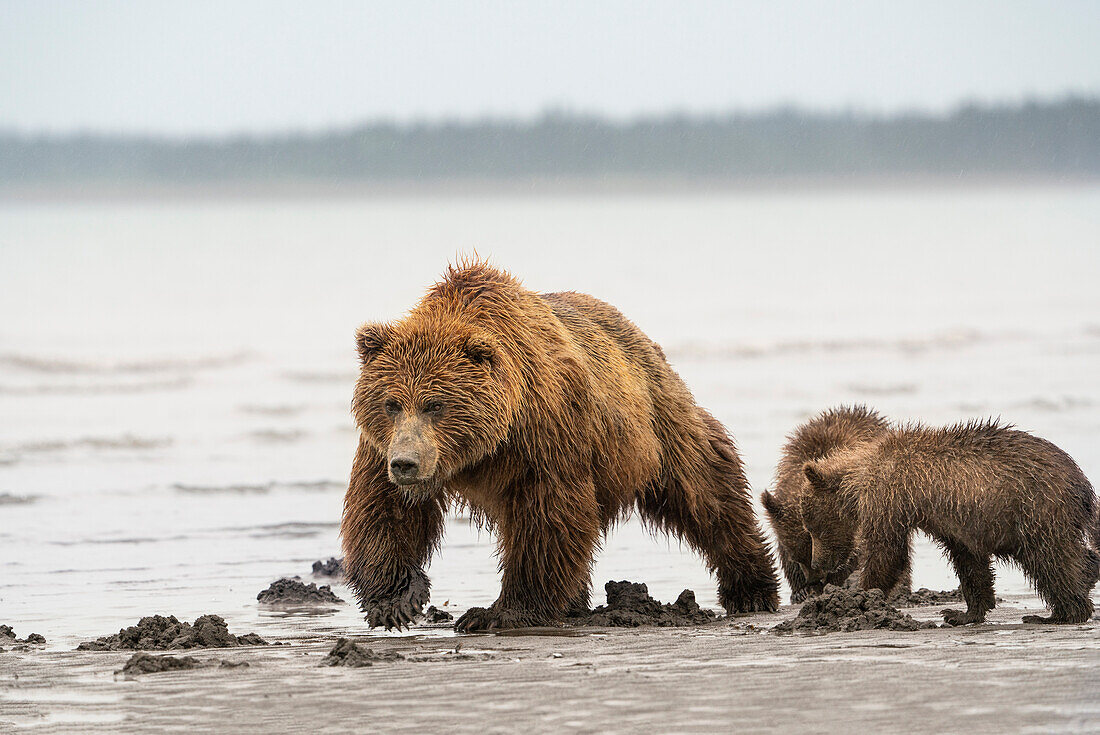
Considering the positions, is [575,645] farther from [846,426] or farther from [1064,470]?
[846,426]

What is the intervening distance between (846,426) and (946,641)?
13.0 ft

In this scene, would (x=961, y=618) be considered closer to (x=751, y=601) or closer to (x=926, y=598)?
(x=926, y=598)

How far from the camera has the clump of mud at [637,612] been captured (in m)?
9.39

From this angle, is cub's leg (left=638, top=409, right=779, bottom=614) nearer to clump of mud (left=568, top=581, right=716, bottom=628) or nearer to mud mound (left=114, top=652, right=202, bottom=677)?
clump of mud (left=568, top=581, right=716, bottom=628)

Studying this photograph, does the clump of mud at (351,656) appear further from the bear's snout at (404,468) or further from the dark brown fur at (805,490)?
the dark brown fur at (805,490)

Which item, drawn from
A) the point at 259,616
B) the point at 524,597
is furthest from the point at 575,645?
the point at 259,616

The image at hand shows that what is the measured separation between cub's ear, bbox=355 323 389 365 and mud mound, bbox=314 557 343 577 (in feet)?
12.3

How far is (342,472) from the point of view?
20.1m

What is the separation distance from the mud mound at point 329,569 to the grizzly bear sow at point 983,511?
451cm

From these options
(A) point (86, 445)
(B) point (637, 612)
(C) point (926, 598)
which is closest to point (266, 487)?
(A) point (86, 445)

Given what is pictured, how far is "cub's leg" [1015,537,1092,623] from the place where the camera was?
8.64 m

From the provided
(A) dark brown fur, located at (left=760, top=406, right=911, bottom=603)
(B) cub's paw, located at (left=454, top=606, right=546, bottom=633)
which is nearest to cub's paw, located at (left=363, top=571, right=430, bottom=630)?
(B) cub's paw, located at (left=454, top=606, right=546, bottom=633)

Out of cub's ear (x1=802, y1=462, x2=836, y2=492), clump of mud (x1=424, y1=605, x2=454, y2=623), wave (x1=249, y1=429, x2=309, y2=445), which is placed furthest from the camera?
wave (x1=249, y1=429, x2=309, y2=445)

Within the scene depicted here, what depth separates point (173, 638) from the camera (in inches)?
333
